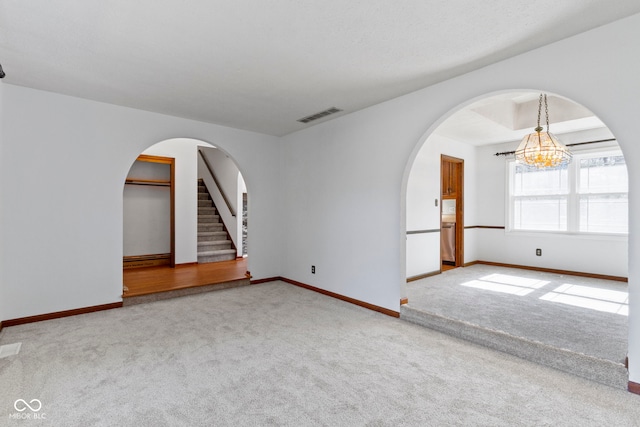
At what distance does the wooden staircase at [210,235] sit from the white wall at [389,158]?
2.10 meters

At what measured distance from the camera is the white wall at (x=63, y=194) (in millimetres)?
3281

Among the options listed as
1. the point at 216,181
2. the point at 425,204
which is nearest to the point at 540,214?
the point at 425,204

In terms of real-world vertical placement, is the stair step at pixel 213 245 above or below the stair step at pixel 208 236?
below

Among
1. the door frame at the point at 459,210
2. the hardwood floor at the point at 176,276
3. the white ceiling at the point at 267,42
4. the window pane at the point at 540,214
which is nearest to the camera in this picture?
the white ceiling at the point at 267,42

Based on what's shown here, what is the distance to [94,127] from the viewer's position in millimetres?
3729

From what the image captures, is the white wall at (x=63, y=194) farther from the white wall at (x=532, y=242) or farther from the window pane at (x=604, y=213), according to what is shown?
the window pane at (x=604, y=213)

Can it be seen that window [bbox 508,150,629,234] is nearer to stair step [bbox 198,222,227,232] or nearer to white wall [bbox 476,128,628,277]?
white wall [bbox 476,128,628,277]

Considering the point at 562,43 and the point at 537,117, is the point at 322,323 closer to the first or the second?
the point at 562,43

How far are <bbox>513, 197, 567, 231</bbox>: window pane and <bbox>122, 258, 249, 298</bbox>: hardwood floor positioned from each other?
17.0ft

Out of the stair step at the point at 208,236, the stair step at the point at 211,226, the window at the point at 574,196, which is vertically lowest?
the stair step at the point at 208,236

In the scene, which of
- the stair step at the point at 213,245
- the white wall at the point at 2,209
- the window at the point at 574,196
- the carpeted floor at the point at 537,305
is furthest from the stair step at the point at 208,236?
the window at the point at 574,196

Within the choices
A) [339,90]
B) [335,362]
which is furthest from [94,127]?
[335,362]

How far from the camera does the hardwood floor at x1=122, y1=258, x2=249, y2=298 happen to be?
173 inches

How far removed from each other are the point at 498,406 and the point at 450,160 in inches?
181
